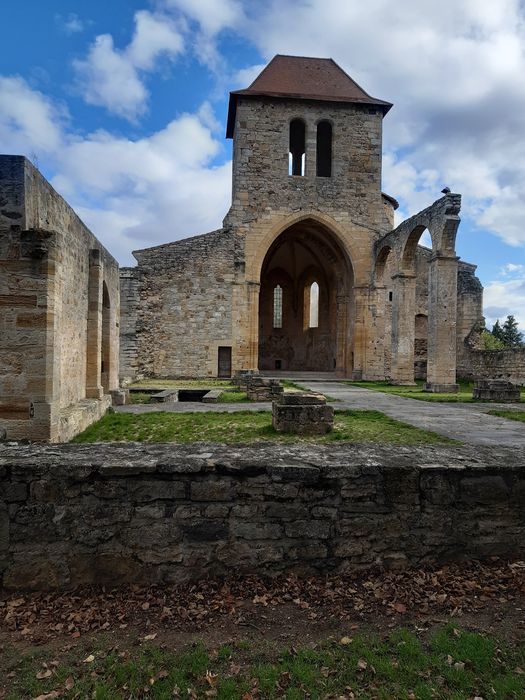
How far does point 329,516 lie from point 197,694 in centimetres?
132

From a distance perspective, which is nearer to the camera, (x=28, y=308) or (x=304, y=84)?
(x=28, y=308)

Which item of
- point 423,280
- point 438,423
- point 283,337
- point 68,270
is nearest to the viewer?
point 68,270

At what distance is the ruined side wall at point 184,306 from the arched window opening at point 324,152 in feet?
26.6

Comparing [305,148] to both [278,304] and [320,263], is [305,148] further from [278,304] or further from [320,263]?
[278,304]

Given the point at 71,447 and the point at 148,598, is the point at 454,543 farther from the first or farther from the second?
the point at 71,447

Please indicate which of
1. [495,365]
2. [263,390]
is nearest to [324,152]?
[495,365]

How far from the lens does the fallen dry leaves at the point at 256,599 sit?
2824 mm

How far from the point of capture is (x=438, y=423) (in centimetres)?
883

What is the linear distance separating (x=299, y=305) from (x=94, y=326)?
2341 centimetres

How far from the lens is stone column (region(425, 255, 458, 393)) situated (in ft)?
53.9

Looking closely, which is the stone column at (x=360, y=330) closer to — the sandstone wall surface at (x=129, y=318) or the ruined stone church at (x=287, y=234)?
the ruined stone church at (x=287, y=234)

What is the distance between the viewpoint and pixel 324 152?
25.9 metres

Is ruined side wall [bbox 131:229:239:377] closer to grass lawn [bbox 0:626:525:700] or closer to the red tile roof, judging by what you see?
the red tile roof

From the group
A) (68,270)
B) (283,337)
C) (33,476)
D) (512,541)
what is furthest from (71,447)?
(283,337)
